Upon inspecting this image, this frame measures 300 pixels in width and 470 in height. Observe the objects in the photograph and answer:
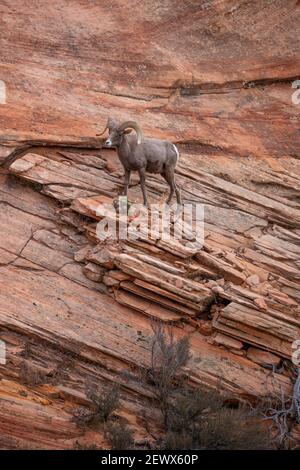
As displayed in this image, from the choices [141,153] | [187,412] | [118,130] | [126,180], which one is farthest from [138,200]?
[187,412]

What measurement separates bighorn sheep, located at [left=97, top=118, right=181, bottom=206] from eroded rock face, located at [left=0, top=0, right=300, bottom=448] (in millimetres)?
583

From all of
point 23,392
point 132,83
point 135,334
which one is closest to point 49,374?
point 23,392

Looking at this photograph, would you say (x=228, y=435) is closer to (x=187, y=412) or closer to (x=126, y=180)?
(x=187, y=412)

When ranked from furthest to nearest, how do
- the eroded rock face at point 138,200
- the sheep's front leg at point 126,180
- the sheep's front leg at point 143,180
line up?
the sheep's front leg at point 126,180 < the sheep's front leg at point 143,180 < the eroded rock face at point 138,200

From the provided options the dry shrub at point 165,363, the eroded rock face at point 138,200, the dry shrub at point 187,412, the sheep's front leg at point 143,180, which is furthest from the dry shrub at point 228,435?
the sheep's front leg at point 143,180

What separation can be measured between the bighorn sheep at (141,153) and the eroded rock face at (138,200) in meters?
0.58

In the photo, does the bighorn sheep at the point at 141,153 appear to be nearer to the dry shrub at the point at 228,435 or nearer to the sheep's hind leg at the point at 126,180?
the sheep's hind leg at the point at 126,180

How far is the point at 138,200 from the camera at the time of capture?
42.5 ft

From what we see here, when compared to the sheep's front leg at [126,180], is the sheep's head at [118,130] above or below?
above

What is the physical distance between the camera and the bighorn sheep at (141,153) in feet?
39.8

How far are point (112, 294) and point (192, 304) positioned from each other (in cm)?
134

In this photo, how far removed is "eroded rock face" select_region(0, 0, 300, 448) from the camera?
1171 centimetres

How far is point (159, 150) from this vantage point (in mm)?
12578
